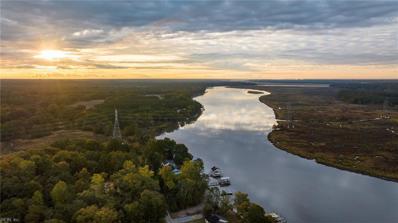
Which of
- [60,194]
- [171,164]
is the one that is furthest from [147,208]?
[171,164]

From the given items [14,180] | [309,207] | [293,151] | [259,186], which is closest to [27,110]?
[14,180]

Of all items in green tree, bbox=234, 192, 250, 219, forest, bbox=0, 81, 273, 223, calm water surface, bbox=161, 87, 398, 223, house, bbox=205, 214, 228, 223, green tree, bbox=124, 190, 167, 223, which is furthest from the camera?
calm water surface, bbox=161, 87, 398, 223

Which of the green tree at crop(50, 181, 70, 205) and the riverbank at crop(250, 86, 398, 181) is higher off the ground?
the green tree at crop(50, 181, 70, 205)

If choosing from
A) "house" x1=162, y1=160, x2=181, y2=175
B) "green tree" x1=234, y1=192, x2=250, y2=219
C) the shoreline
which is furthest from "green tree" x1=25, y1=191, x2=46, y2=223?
the shoreline

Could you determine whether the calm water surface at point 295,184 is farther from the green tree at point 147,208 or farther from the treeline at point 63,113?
the treeline at point 63,113

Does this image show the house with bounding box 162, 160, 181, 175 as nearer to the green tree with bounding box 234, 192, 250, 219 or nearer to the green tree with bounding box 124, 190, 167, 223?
the green tree with bounding box 234, 192, 250, 219

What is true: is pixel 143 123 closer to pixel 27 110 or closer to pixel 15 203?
pixel 27 110

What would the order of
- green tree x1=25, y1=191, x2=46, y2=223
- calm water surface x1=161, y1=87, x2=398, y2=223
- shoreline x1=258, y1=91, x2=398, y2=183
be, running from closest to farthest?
green tree x1=25, y1=191, x2=46, y2=223 < calm water surface x1=161, y1=87, x2=398, y2=223 < shoreline x1=258, y1=91, x2=398, y2=183
